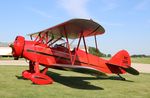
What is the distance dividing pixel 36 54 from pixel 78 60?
2225 mm

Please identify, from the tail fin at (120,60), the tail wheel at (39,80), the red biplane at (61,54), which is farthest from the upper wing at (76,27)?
the tail wheel at (39,80)

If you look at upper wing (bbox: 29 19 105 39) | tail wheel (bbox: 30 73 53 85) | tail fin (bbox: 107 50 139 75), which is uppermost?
upper wing (bbox: 29 19 105 39)

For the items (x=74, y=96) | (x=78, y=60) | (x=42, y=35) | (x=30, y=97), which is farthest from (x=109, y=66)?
(x=30, y=97)

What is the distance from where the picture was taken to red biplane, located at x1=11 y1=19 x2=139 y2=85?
36.8 feet

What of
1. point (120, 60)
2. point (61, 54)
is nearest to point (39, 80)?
point (61, 54)

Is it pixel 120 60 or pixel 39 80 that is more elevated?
pixel 120 60

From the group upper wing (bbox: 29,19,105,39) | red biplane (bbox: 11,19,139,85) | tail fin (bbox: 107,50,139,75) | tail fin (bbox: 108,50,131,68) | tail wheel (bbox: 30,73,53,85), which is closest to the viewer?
upper wing (bbox: 29,19,105,39)

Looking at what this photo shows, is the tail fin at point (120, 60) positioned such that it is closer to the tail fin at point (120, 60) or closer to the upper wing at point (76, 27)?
the tail fin at point (120, 60)

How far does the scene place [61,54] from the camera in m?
13.1

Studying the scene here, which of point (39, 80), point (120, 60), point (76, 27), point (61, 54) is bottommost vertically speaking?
point (39, 80)

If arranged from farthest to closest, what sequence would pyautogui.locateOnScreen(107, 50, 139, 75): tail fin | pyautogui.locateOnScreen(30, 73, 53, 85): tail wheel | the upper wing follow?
pyautogui.locateOnScreen(107, 50, 139, 75): tail fin → pyautogui.locateOnScreen(30, 73, 53, 85): tail wheel → the upper wing

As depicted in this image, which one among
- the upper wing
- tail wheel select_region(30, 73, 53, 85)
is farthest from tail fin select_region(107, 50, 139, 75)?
tail wheel select_region(30, 73, 53, 85)

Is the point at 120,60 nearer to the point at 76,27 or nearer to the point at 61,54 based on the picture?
the point at 61,54

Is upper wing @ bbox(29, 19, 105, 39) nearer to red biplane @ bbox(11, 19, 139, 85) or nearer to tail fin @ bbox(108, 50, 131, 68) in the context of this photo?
red biplane @ bbox(11, 19, 139, 85)
